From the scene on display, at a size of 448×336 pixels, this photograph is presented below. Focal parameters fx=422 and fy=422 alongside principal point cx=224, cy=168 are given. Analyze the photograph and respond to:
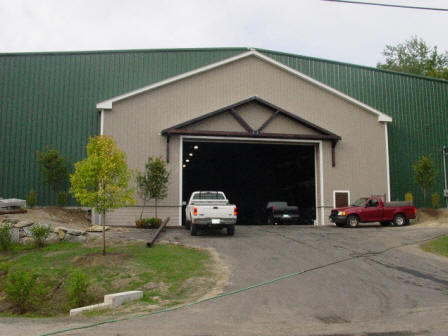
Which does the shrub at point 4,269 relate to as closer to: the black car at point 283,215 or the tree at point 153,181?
the tree at point 153,181

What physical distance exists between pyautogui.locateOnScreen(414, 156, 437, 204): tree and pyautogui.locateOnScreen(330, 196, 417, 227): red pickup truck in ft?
12.6

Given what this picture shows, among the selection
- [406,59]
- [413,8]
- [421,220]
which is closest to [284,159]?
[421,220]

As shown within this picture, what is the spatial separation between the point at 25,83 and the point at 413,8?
2179 cm

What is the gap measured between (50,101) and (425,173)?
78.5 ft

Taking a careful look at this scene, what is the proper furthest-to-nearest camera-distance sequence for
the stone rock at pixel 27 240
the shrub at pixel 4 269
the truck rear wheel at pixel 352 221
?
the truck rear wheel at pixel 352 221 < the stone rock at pixel 27 240 < the shrub at pixel 4 269

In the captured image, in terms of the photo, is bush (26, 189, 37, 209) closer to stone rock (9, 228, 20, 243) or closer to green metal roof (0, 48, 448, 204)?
green metal roof (0, 48, 448, 204)

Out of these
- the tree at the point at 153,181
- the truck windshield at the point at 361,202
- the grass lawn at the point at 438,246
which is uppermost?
the tree at the point at 153,181

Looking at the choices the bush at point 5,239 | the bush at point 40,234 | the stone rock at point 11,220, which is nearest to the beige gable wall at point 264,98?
the stone rock at point 11,220

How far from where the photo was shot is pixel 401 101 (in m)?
30.2

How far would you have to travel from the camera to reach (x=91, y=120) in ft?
82.6

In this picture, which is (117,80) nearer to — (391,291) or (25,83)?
(25,83)

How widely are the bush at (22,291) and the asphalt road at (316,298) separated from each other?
185 centimetres

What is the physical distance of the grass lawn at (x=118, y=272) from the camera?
33.6ft

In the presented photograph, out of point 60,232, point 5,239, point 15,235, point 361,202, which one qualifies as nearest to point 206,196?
point 60,232
